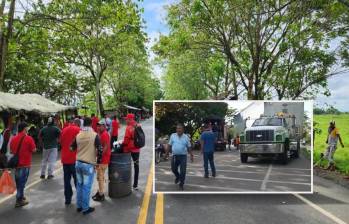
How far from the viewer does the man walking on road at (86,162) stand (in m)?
8.41

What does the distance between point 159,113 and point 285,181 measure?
319cm

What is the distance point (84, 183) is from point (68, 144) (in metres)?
1.27

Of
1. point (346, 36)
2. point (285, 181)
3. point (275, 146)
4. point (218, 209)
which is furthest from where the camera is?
point (346, 36)

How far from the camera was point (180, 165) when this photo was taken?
957 cm

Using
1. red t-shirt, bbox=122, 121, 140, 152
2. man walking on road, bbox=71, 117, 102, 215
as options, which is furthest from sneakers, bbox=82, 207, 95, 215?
red t-shirt, bbox=122, 121, 140, 152

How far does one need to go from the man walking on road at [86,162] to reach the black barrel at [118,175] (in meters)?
1.19

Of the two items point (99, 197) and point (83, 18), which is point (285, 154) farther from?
point (83, 18)

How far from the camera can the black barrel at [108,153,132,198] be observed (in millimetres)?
9781

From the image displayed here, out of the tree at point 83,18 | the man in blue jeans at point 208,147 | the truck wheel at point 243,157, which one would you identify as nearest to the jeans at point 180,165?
the man in blue jeans at point 208,147

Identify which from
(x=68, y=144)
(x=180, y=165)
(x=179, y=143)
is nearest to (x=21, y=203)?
(x=68, y=144)

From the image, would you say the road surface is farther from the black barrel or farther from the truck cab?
the truck cab

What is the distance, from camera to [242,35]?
22.8 metres

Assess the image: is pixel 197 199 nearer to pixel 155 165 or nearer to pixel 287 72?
pixel 155 165

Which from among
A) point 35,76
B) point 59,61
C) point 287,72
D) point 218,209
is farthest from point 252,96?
point 35,76
